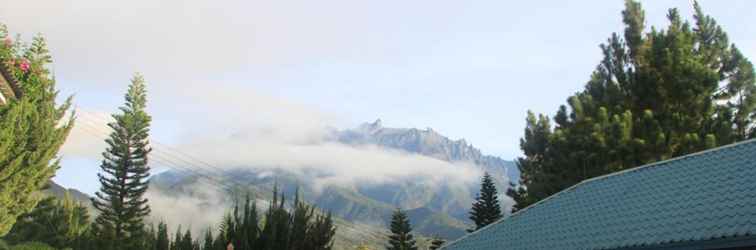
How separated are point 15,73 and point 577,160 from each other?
20.0 metres

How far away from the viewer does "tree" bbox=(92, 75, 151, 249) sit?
41.2 m

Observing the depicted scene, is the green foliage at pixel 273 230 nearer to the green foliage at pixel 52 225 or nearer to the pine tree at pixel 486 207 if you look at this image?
the green foliage at pixel 52 225

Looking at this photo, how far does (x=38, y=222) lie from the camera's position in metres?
41.9

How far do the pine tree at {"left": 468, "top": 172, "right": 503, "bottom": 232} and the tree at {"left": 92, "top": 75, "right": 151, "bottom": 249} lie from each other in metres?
26.0

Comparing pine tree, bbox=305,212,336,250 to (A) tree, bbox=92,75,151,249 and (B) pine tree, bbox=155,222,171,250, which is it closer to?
(B) pine tree, bbox=155,222,171,250

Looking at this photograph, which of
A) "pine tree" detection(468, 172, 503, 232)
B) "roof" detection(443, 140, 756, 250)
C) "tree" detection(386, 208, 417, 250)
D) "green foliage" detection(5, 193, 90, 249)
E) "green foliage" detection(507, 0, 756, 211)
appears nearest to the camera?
"roof" detection(443, 140, 756, 250)

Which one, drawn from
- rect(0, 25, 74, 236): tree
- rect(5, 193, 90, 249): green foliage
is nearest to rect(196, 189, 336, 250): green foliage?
rect(0, 25, 74, 236): tree

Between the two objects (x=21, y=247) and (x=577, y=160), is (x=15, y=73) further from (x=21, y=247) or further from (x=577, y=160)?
(x=577, y=160)

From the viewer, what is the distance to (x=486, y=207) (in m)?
52.6

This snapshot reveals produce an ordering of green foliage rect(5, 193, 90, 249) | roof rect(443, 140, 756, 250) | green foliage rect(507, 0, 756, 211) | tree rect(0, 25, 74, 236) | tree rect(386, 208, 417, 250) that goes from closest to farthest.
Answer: roof rect(443, 140, 756, 250) < tree rect(0, 25, 74, 236) < green foliage rect(507, 0, 756, 211) < green foliage rect(5, 193, 90, 249) < tree rect(386, 208, 417, 250)

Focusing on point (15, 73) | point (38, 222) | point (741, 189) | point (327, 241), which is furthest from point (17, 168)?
point (38, 222)

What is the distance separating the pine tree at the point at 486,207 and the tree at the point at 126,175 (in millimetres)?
25981

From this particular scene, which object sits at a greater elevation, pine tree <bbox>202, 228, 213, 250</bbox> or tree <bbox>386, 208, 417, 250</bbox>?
tree <bbox>386, 208, 417, 250</bbox>

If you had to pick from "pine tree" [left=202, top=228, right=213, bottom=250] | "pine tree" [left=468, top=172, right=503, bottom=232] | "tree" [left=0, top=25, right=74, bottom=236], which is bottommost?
"pine tree" [left=202, top=228, right=213, bottom=250]
